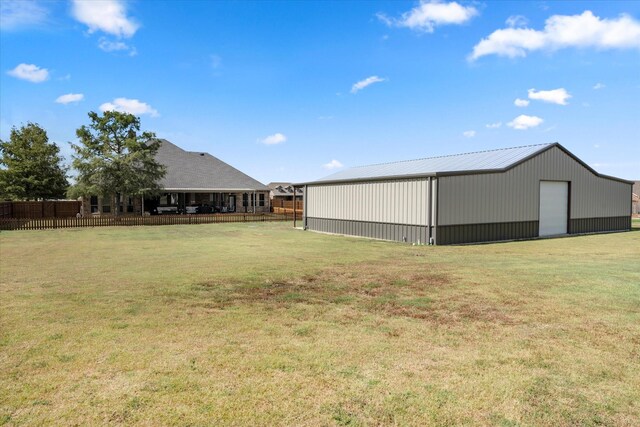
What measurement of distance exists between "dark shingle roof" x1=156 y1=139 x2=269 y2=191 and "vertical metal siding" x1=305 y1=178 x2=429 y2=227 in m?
16.6

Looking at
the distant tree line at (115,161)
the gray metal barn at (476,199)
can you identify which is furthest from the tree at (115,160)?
the gray metal barn at (476,199)

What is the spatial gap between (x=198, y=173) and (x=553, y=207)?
3293 cm

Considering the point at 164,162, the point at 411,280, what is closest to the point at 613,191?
the point at 411,280

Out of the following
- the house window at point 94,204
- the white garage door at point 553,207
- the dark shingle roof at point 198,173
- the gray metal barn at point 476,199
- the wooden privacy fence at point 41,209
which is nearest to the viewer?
the gray metal barn at point 476,199

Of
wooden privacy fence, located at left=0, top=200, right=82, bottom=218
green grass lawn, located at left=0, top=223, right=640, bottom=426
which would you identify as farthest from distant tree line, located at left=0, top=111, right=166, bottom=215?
green grass lawn, located at left=0, top=223, right=640, bottom=426

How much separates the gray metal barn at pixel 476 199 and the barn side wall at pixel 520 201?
0.16 ft

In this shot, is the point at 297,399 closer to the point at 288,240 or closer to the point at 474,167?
the point at 288,240

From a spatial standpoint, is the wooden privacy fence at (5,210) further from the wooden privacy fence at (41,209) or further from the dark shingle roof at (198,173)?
the dark shingle roof at (198,173)

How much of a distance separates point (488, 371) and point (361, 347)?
5.56 ft

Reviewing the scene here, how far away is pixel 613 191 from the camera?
29438 millimetres

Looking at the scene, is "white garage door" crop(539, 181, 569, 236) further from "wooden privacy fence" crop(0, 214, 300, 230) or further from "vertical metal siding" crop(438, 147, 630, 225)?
"wooden privacy fence" crop(0, 214, 300, 230)

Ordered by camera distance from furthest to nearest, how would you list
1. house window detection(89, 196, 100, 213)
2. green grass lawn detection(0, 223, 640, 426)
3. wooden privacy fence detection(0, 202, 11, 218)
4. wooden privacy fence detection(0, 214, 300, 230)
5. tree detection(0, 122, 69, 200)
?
tree detection(0, 122, 69, 200), house window detection(89, 196, 100, 213), wooden privacy fence detection(0, 202, 11, 218), wooden privacy fence detection(0, 214, 300, 230), green grass lawn detection(0, 223, 640, 426)

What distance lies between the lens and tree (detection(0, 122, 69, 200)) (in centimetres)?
5062

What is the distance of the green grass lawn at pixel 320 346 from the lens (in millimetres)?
4422
